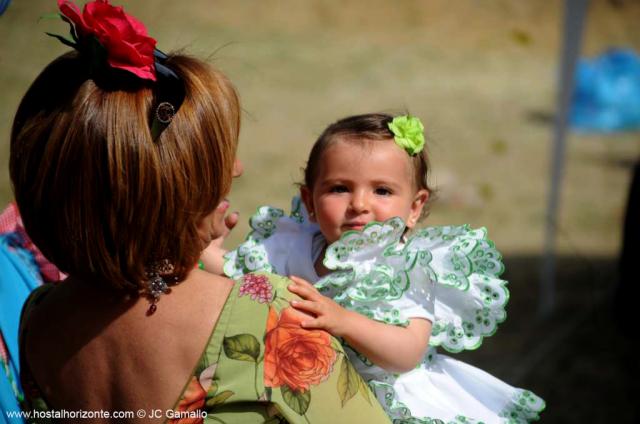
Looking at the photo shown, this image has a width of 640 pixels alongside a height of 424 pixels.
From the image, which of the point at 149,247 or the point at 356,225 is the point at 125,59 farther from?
the point at 356,225

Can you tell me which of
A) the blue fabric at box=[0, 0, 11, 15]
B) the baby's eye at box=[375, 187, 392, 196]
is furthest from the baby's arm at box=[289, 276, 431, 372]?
the blue fabric at box=[0, 0, 11, 15]

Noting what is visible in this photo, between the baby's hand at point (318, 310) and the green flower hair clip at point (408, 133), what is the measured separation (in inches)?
27.1

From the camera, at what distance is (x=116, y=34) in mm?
1502

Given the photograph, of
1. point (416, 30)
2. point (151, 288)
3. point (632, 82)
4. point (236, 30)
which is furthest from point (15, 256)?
point (416, 30)

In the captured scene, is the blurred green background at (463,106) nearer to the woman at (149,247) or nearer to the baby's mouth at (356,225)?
the baby's mouth at (356,225)

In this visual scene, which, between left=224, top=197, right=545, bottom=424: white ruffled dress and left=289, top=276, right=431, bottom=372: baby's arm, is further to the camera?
left=224, top=197, right=545, bottom=424: white ruffled dress

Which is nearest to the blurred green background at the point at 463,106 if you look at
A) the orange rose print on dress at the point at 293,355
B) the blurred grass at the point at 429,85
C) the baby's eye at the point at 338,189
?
the blurred grass at the point at 429,85

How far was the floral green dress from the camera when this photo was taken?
1.52 m

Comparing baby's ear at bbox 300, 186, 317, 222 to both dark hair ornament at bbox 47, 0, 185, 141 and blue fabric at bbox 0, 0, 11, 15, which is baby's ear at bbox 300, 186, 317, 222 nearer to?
dark hair ornament at bbox 47, 0, 185, 141

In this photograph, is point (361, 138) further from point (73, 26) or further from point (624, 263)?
point (624, 263)

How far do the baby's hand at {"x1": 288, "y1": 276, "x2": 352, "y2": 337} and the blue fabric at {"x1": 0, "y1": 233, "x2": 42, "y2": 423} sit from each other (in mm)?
821

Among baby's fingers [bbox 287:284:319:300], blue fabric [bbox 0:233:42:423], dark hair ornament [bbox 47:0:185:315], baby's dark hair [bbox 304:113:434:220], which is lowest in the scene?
blue fabric [bbox 0:233:42:423]

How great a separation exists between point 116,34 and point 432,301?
106 cm

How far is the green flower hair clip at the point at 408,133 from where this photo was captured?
219 centimetres
